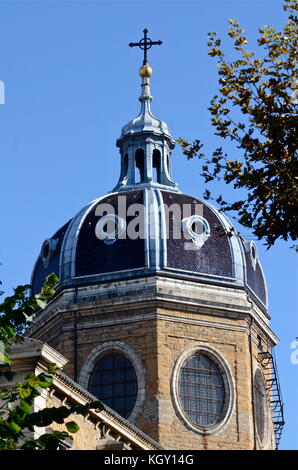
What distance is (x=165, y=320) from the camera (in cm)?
4547

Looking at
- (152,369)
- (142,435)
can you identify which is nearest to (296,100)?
(142,435)

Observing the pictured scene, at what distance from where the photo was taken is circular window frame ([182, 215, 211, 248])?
47.2 metres

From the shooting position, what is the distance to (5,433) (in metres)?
19.3

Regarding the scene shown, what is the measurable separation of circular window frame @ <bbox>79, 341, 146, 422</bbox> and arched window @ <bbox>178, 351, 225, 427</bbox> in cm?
114

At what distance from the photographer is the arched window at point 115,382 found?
45466 mm

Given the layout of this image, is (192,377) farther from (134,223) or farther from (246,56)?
(246,56)

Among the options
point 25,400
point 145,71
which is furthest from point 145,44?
point 25,400

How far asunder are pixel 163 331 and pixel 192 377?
1.70 m

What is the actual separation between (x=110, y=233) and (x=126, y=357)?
152 inches

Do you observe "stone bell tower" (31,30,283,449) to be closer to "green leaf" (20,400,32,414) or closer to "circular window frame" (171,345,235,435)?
"circular window frame" (171,345,235,435)

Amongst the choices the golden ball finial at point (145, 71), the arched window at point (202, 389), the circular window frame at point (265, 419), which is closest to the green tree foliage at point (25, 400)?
the arched window at point (202, 389)

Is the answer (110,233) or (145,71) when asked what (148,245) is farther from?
(145,71)

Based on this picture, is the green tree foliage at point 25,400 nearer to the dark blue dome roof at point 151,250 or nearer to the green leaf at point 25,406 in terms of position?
the green leaf at point 25,406

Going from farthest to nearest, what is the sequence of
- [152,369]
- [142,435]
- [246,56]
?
[152,369], [142,435], [246,56]
